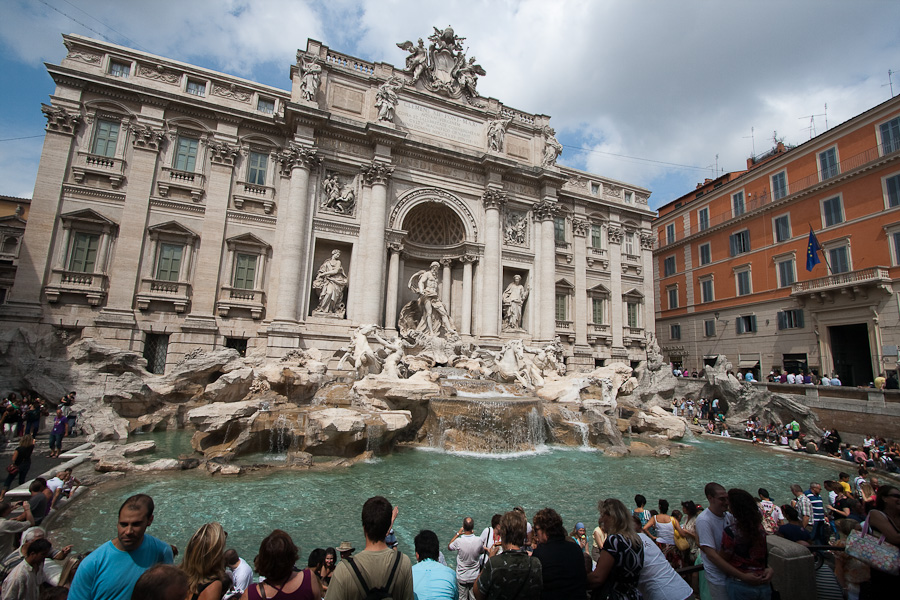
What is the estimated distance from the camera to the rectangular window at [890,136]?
1827 centimetres

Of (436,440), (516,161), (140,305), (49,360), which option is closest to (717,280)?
(516,161)

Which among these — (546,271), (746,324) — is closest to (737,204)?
(746,324)

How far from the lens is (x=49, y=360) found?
45.0 feet

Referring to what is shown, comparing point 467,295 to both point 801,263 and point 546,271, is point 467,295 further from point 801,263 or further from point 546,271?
point 801,263

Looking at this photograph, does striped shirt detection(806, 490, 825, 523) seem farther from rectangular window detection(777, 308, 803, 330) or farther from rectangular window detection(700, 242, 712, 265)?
rectangular window detection(700, 242, 712, 265)

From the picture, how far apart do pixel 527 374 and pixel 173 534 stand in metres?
12.3

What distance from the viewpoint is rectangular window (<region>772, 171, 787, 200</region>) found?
2320cm

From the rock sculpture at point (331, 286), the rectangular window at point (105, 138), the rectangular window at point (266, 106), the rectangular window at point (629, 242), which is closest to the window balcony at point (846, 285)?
the rectangular window at point (629, 242)

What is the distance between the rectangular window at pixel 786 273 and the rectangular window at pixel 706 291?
4.24m

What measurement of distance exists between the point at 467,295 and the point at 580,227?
8937 mm

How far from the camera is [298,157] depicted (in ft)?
58.0

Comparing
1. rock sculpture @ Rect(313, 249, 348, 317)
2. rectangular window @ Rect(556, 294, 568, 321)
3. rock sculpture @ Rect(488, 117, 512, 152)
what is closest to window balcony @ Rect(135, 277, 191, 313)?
rock sculpture @ Rect(313, 249, 348, 317)

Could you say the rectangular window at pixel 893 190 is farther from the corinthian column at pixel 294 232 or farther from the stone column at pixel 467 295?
the corinthian column at pixel 294 232

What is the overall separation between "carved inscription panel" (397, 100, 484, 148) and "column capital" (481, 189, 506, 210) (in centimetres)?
261
